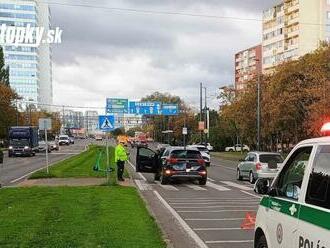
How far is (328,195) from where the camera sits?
500 cm

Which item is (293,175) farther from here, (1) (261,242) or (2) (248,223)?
(2) (248,223)

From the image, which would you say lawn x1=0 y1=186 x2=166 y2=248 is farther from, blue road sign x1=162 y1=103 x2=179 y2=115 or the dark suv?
blue road sign x1=162 y1=103 x2=179 y2=115

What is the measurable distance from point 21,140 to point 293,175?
197ft

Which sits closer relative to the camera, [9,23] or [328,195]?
[328,195]

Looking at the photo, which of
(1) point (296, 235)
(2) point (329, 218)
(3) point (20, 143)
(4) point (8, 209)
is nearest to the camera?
(2) point (329, 218)

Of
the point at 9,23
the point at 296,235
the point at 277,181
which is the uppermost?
the point at 9,23

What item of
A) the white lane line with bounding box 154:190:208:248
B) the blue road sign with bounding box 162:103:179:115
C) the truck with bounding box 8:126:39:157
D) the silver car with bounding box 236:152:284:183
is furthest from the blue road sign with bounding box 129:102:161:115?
the white lane line with bounding box 154:190:208:248

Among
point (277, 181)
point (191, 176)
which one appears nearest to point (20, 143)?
point (191, 176)

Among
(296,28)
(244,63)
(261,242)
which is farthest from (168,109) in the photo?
(244,63)

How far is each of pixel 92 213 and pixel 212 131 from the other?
A: 97.3 m

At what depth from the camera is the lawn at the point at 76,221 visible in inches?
399

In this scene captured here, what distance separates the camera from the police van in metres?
5.08

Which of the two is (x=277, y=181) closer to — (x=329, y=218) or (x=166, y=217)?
(x=329, y=218)

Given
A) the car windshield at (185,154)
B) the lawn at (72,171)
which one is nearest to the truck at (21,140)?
the lawn at (72,171)
